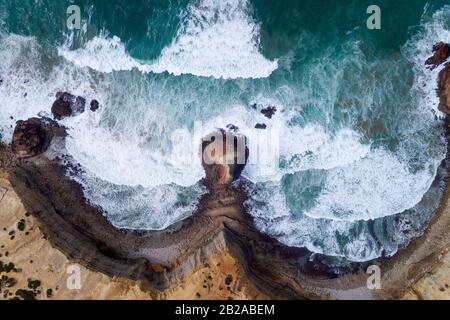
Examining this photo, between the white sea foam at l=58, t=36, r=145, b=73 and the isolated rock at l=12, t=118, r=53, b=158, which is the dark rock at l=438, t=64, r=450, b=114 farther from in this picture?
the isolated rock at l=12, t=118, r=53, b=158

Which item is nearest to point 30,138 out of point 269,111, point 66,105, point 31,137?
point 31,137

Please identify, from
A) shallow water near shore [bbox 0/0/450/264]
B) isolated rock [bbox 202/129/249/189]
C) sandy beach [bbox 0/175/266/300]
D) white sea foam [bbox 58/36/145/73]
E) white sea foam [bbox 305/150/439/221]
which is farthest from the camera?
white sea foam [bbox 58/36/145/73]

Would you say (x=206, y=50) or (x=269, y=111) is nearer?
(x=269, y=111)

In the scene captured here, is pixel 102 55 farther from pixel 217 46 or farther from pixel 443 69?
pixel 443 69

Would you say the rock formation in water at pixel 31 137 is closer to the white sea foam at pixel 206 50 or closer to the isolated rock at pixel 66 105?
the isolated rock at pixel 66 105

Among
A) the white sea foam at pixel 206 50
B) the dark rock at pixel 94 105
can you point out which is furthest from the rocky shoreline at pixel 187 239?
the white sea foam at pixel 206 50

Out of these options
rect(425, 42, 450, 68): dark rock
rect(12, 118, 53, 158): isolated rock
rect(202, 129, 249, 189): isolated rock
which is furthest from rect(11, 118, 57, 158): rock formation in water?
rect(425, 42, 450, 68): dark rock
